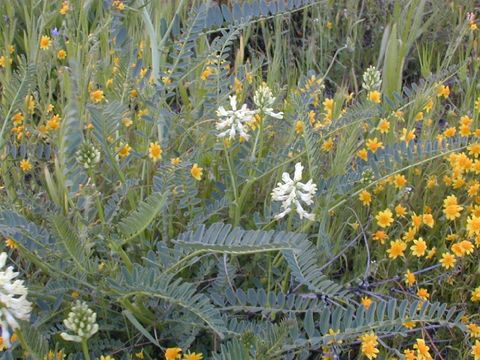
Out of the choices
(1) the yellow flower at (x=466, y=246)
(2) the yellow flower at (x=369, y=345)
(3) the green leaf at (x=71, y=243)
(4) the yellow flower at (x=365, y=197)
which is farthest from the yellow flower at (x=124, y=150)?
(1) the yellow flower at (x=466, y=246)

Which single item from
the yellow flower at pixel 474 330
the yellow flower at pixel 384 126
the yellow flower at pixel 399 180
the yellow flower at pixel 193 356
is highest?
the yellow flower at pixel 384 126

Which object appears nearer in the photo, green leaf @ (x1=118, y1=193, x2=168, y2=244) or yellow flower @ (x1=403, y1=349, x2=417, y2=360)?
green leaf @ (x1=118, y1=193, x2=168, y2=244)

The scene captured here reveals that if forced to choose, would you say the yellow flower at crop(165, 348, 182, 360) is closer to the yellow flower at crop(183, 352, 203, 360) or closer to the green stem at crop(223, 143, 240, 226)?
the yellow flower at crop(183, 352, 203, 360)

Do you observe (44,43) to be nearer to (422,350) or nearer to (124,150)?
(124,150)

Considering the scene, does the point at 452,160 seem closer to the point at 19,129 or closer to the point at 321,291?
the point at 321,291

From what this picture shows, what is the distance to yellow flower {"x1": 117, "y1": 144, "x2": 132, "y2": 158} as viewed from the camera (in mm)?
1436

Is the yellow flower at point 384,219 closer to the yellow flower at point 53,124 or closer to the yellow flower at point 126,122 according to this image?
the yellow flower at point 126,122

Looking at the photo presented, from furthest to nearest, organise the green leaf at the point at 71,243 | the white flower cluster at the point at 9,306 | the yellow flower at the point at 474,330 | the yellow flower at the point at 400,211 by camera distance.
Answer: the yellow flower at the point at 400,211 → the yellow flower at the point at 474,330 → the green leaf at the point at 71,243 → the white flower cluster at the point at 9,306

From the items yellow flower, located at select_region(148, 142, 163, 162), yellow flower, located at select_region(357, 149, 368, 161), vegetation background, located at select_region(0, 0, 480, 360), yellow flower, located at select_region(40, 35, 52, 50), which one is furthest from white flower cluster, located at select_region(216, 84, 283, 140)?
yellow flower, located at select_region(40, 35, 52, 50)

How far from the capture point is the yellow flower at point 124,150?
1.44m

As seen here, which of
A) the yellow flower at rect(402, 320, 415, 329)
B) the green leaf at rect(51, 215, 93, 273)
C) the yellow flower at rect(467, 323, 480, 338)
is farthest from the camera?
the yellow flower at rect(467, 323, 480, 338)

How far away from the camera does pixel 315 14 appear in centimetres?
257

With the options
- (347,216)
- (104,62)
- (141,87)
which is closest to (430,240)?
(347,216)

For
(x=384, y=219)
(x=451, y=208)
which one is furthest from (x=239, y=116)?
(x=451, y=208)
